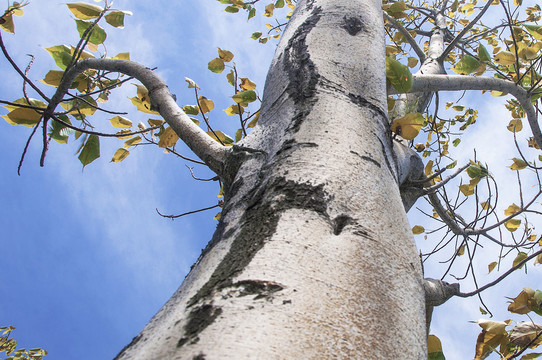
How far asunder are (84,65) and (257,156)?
2.25 feet

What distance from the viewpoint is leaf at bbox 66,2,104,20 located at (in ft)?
3.39

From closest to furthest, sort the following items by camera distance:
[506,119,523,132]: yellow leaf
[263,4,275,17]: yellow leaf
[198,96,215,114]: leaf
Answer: [198,96,215,114]: leaf, [506,119,523,132]: yellow leaf, [263,4,275,17]: yellow leaf

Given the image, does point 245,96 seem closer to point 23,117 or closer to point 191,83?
point 191,83

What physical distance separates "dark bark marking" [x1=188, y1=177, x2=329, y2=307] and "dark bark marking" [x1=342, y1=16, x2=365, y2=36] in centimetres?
50

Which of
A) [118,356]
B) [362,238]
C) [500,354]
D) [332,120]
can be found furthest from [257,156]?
[500,354]

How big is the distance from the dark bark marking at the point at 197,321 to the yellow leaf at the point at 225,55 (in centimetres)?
128

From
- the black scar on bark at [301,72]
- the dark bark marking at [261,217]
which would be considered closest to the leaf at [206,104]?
the black scar on bark at [301,72]

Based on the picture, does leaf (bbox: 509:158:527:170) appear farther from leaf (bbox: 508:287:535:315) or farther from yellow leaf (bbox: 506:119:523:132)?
leaf (bbox: 508:287:535:315)

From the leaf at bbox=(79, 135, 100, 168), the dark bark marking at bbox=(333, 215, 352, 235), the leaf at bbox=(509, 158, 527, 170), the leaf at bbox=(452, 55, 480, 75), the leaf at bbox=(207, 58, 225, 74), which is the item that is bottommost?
the dark bark marking at bbox=(333, 215, 352, 235)

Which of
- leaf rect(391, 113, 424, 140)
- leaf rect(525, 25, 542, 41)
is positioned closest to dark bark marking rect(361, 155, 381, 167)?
leaf rect(391, 113, 424, 140)

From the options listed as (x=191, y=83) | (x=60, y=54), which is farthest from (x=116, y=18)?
(x=191, y=83)

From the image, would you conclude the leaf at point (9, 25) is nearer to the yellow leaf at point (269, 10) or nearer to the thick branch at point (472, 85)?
the thick branch at point (472, 85)

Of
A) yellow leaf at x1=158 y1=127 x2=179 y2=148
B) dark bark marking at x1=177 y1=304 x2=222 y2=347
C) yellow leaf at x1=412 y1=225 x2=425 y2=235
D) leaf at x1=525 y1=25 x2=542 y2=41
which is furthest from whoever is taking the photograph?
yellow leaf at x1=412 y1=225 x2=425 y2=235

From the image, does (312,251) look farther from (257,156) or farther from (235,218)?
(257,156)
